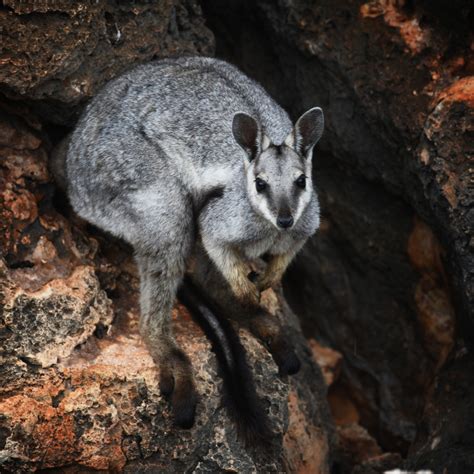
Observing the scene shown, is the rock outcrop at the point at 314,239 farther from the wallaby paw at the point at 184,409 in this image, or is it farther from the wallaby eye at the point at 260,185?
the wallaby eye at the point at 260,185

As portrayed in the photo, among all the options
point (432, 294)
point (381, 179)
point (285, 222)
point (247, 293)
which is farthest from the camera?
point (432, 294)

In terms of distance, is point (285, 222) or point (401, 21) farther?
point (401, 21)

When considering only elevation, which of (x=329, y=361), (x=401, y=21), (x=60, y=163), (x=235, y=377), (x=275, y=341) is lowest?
(x=329, y=361)

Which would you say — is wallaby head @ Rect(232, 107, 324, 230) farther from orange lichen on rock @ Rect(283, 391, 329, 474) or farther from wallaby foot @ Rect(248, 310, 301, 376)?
orange lichen on rock @ Rect(283, 391, 329, 474)

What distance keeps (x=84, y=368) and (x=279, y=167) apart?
50.9 inches

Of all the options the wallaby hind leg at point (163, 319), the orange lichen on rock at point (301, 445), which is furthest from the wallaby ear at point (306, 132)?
the orange lichen on rock at point (301, 445)

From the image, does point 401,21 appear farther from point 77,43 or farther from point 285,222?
point 77,43

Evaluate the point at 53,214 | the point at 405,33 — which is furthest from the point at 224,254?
the point at 405,33

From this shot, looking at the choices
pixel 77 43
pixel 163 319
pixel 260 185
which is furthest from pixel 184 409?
pixel 77 43

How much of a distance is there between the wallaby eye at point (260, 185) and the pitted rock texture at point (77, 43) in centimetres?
111

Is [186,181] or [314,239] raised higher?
[186,181]

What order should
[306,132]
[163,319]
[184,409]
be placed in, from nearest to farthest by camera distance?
[184,409] → [306,132] → [163,319]

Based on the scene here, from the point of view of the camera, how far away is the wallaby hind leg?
12.5ft

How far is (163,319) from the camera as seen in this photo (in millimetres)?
4039
